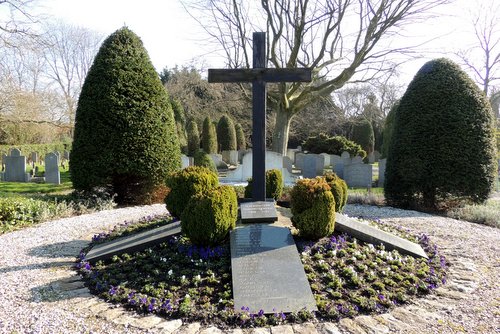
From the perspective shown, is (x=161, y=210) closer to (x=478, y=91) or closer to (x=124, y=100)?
(x=124, y=100)

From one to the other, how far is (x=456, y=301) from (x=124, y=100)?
7340mm

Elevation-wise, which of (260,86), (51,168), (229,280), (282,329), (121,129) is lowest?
(282,329)

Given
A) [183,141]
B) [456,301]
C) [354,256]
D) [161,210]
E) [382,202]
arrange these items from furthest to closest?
[183,141] → [382,202] → [161,210] → [354,256] → [456,301]

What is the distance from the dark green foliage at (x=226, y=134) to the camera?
27359 millimetres

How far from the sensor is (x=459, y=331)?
10.5ft

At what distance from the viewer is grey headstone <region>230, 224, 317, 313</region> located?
356 cm

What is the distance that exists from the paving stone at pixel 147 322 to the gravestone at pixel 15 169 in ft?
45.7

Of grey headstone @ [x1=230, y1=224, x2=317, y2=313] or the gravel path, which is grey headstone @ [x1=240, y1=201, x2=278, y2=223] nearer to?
grey headstone @ [x1=230, y1=224, x2=317, y2=313]

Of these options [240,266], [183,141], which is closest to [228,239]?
[240,266]

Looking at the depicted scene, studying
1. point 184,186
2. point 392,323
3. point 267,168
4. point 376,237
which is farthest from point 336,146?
point 392,323

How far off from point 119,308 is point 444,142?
25.1ft

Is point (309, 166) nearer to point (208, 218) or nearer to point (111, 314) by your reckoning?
point (208, 218)

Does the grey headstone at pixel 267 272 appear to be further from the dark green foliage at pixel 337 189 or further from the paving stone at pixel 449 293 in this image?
the paving stone at pixel 449 293

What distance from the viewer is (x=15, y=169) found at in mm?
14695
